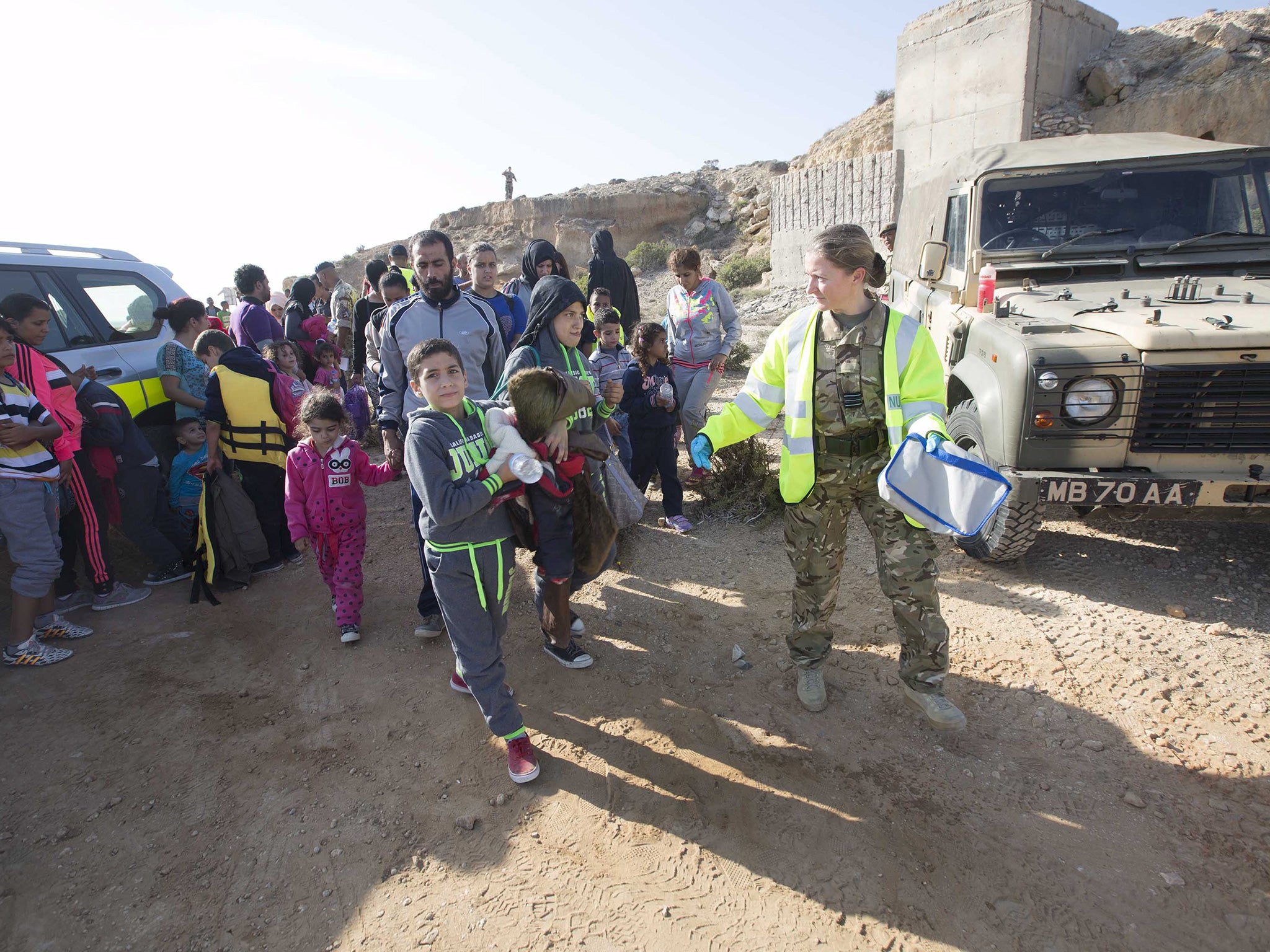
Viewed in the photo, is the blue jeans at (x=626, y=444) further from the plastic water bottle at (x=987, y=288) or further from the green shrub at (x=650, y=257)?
the green shrub at (x=650, y=257)

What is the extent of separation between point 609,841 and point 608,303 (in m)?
3.70

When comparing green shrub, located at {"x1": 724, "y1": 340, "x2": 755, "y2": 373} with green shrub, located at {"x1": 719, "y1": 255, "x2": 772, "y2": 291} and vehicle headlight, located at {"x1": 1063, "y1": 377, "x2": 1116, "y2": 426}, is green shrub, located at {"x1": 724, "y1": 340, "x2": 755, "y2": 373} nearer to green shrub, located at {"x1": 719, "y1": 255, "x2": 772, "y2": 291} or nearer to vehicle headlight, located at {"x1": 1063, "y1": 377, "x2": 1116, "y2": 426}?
vehicle headlight, located at {"x1": 1063, "y1": 377, "x2": 1116, "y2": 426}

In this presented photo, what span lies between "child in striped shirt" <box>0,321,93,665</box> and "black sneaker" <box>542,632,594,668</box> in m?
2.53

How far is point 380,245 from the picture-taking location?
29719 millimetres

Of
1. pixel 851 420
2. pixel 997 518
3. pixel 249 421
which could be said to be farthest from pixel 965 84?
pixel 249 421

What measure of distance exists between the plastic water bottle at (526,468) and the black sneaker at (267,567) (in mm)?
3101

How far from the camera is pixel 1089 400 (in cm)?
314

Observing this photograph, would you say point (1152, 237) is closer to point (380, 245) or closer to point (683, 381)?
point (683, 381)

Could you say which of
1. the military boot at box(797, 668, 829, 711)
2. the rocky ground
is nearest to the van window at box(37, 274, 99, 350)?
the rocky ground

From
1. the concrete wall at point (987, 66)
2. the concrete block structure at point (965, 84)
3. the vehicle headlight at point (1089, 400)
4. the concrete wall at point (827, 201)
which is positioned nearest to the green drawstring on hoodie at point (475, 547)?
the vehicle headlight at point (1089, 400)

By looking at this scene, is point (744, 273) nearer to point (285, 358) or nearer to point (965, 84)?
point (965, 84)

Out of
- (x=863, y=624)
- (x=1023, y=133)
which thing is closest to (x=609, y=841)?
(x=863, y=624)

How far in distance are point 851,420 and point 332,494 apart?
2608 millimetres

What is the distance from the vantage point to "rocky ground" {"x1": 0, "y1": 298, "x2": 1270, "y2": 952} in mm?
2104
